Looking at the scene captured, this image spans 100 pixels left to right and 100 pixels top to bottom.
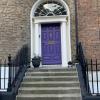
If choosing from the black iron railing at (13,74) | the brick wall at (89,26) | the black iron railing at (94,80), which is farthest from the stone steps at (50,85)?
the brick wall at (89,26)

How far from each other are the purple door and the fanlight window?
529mm

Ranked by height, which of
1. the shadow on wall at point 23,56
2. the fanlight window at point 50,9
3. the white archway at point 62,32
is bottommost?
the shadow on wall at point 23,56

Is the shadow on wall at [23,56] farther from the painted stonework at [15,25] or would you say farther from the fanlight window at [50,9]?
the fanlight window at [50,9]

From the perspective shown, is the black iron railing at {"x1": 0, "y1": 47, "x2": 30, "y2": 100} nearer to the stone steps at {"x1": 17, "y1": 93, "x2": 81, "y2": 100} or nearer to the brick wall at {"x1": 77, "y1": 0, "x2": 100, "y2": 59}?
the stone steps at {"x1": 17, "y1": 93, "x2": 81, "y2": 100}

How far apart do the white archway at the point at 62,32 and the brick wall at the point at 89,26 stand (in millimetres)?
616

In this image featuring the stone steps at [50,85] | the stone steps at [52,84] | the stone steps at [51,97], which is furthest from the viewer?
the stone steps at [52,84]

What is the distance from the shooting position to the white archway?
41.0 ft

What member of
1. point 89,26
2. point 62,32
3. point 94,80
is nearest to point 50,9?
point 62,32

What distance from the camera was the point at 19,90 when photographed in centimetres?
941

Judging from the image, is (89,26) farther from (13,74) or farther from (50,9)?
(13,74)

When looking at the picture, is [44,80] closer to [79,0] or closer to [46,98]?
[46,98]

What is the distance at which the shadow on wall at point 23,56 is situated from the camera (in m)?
11.2

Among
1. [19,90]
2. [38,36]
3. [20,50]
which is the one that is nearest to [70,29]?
[38,36]

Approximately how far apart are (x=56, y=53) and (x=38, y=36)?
3.56ft
